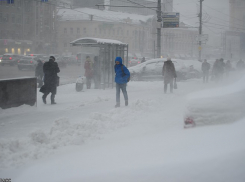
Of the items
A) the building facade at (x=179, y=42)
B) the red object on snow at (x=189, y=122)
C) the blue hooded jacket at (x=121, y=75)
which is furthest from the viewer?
the building facade at (x=179, y=42)

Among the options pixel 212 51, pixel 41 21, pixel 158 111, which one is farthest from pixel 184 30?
pixel 158 111

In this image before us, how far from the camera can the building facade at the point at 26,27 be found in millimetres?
63969

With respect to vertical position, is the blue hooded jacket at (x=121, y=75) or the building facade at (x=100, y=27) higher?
the building facade at (x=100, y=27)

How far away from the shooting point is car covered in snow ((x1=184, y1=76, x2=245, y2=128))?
5039 millimetres

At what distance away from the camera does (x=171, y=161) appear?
174 inches

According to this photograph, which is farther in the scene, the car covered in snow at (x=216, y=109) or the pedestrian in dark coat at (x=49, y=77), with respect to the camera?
the pedestrian in dark coat at (x=49, y=77)

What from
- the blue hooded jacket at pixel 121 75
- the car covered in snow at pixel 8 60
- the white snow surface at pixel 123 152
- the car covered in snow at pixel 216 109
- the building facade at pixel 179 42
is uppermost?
the building facade at pixel 179 42

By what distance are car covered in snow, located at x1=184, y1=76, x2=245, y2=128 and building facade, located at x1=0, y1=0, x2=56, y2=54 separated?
197ft

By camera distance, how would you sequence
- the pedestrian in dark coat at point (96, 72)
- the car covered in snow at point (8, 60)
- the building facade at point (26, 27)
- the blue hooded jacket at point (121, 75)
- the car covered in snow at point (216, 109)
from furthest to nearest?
the building facade at point (26, 27) < the car covered in snow at point (8, 60) < the pedestrian in dark coat at point (96, 72) < the blue hooded jacket at point (121, 75) < the car covered in snow at point (216, 109)

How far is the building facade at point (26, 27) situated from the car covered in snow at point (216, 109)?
6006cm

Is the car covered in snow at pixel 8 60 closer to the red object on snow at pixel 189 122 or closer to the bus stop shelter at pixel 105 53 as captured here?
the bus stop shelter at pixel 105 53

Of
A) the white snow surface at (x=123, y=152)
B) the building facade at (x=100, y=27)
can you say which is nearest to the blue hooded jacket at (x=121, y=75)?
the white snow surface at (x=123, y=152)

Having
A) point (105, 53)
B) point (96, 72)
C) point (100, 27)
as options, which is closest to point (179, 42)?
point (100, 27)

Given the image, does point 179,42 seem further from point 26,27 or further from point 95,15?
point 26,27
